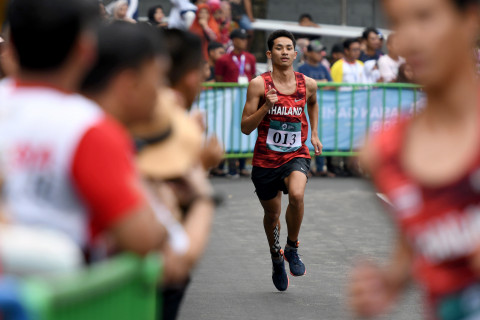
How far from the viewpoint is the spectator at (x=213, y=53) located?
1641 centimetres

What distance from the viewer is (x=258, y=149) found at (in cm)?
927

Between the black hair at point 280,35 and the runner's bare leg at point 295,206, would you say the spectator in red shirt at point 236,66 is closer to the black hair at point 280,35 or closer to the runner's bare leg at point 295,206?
→ the black hair at point 280,35

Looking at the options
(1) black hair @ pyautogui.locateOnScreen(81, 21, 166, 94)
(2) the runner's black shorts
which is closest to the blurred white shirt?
(2) the runner's black shorts

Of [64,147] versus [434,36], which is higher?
[434,36]

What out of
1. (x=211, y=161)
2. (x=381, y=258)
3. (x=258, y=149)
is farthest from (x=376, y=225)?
(x=211, y=161)

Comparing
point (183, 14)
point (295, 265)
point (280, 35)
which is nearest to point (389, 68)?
point (183, 14)

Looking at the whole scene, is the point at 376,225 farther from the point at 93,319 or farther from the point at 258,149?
the point at 93,319

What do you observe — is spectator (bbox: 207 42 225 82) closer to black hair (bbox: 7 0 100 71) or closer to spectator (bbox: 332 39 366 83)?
spectator (bbox: 332 39 366 83)

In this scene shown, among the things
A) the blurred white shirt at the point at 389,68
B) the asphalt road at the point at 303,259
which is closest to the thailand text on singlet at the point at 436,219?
the asphalt road at the point at 303,259

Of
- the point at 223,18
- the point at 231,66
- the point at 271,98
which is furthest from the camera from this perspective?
the point at 223,18

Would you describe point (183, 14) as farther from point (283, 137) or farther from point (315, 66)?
point (283, 137)

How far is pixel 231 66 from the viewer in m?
16.2

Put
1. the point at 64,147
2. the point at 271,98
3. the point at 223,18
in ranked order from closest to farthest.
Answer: the point at 64,147 → the point at 271,98 → the point at 223,18

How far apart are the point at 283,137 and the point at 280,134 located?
38mm
